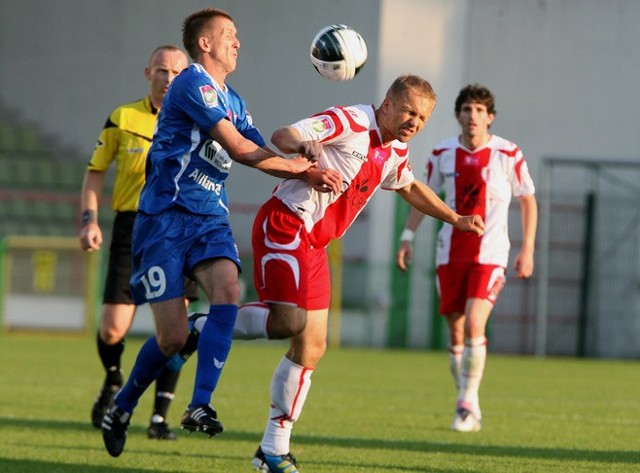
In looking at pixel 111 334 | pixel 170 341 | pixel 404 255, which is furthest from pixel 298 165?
pixel 404 255

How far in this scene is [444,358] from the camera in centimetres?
1778

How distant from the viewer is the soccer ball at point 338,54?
5.97 m

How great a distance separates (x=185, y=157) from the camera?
575cm

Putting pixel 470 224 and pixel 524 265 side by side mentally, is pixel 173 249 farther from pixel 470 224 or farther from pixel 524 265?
pixel 524 265


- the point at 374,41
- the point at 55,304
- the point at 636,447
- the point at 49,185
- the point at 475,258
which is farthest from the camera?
the point at 49,185

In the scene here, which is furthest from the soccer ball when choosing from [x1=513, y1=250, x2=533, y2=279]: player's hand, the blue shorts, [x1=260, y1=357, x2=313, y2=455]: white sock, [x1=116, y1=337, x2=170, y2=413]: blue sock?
[x1=513, y1=250, x2=533, y2=279]: player's hand

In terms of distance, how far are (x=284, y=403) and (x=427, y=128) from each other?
617 inches

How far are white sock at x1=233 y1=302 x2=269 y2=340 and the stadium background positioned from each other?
1370cm

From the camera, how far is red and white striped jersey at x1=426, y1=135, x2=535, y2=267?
8.84 m

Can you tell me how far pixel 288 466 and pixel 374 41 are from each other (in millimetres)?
16287

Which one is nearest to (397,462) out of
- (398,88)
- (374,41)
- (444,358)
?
(398,88)

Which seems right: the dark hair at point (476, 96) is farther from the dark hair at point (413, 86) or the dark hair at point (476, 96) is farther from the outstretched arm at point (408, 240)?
the dark hair at point (413, 86)

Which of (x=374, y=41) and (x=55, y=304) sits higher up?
(x=374, y=41)

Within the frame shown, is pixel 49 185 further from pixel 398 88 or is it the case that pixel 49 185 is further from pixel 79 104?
pixel 398 88
